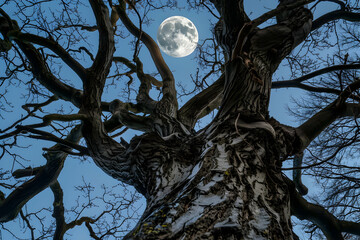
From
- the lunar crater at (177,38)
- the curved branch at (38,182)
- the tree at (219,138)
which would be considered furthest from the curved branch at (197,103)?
the lunar crater at (177,38)

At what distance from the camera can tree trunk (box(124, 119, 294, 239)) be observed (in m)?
1.12

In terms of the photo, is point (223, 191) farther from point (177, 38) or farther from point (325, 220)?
point (177, 38)

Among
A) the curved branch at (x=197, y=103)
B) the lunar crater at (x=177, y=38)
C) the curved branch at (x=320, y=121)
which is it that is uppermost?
the lunar crater at (x=177, y=38)

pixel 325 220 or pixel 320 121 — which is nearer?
pixel 320 121

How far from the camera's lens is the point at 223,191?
1.34 meters

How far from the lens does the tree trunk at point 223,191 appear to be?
1.12m

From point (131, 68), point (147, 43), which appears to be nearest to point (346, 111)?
point (147, 43)

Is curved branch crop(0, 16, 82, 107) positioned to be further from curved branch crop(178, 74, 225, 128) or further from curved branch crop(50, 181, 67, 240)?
curved branch crop(50, 181, 67, 240)

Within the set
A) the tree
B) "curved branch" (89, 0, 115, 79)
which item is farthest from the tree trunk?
"curved branch" (89, 0, 115, 79)

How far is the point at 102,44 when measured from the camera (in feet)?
11.6

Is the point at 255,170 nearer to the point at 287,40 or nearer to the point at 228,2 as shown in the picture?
the point at 287,40

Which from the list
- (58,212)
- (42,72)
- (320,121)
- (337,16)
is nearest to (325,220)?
(320,121)

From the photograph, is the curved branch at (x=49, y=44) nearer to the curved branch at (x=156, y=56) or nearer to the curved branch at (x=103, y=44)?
the curved branch at (x=103, y=44)

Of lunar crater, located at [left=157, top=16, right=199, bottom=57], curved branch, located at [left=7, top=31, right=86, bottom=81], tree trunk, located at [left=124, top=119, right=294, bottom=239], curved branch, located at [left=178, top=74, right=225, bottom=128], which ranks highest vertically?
lunar crater, located at [left=157, top=16, right=199, bottom=57]
